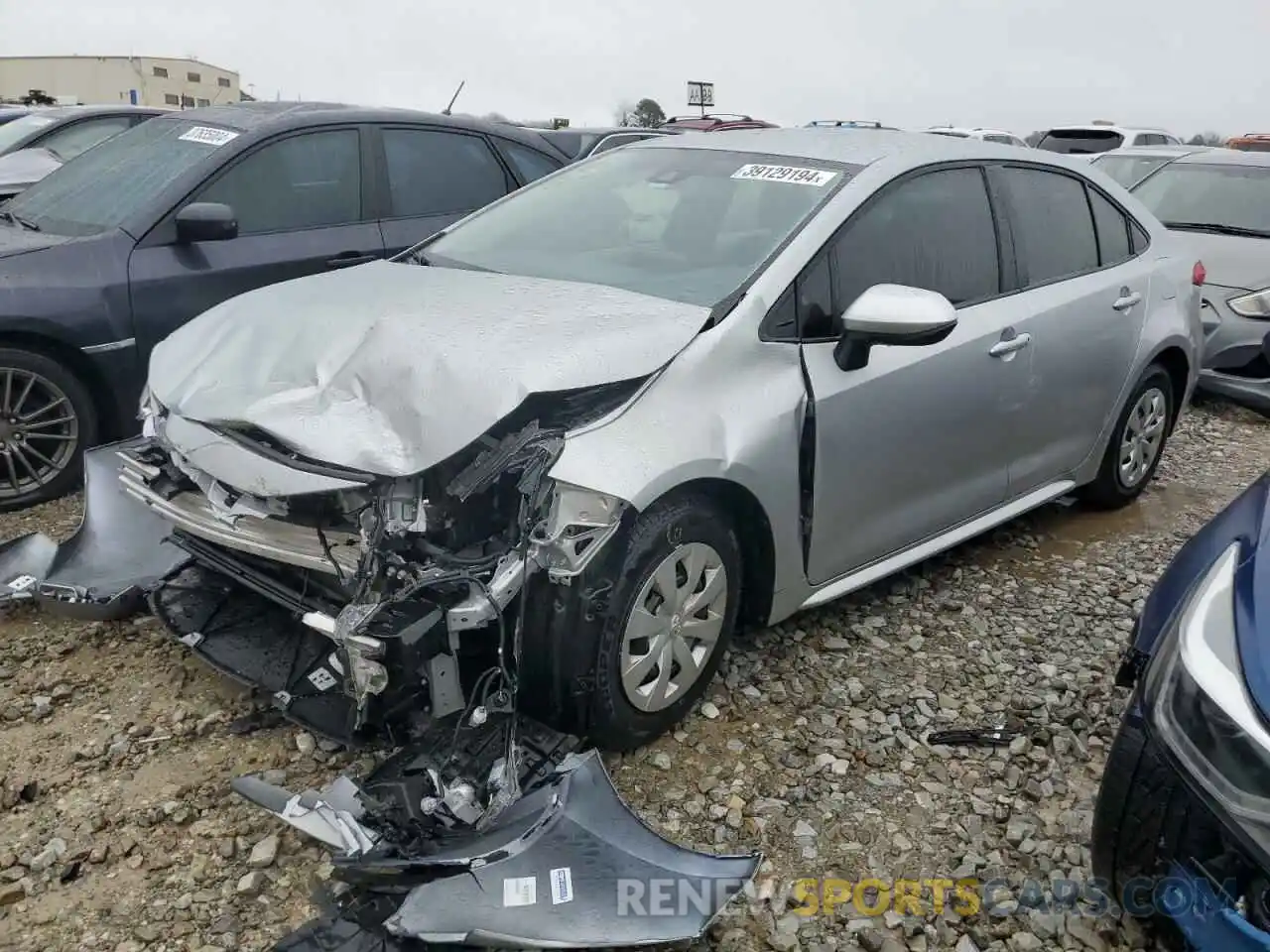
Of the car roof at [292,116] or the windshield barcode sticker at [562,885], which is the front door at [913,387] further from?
the car roof at [292,116]

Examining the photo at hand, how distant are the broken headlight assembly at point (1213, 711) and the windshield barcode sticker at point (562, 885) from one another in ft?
3.85

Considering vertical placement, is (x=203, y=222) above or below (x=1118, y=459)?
above

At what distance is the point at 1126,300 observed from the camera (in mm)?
4172

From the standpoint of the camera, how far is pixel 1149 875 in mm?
2018

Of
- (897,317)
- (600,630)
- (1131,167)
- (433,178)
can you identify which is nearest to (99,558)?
(600,630)

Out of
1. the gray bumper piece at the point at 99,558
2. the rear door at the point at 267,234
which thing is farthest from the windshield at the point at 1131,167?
the gray bumper piece at the point at 99,558

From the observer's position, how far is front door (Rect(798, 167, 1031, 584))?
9.84ft

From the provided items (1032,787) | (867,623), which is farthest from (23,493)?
(1032,787)

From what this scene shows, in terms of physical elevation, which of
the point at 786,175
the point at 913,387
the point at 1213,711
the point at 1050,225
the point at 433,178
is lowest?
the point at 1213,711

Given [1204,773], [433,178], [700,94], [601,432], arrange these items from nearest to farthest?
[1204,773], [601,432], [433,178], [700,94]

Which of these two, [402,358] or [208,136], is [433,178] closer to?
[208,136]

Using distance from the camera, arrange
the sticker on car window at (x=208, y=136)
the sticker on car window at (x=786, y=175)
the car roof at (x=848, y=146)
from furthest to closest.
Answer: the sticker on car window at (x=208, y=136), the car roof at (x=848, y=146), the sticker on car window at (x=786, y=175)

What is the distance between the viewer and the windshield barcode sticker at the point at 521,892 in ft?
6.57

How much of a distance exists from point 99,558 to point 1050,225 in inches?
142
